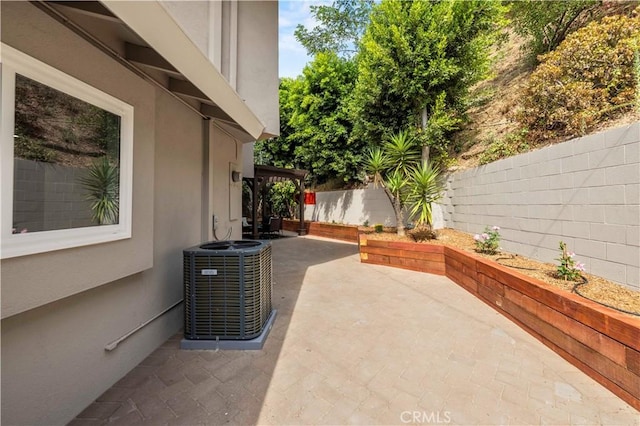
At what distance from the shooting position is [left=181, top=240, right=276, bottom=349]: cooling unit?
9.37ft

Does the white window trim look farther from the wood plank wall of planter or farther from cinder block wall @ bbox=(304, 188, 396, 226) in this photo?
cinder block wall @ bbox=(304, 188, 396, 226)

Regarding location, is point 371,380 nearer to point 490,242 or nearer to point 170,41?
point 170,41

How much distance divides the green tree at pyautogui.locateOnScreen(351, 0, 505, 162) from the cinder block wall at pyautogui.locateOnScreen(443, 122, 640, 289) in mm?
2902

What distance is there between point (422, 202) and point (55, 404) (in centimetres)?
674

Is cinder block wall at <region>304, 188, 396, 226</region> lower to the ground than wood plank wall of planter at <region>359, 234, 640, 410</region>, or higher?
higher

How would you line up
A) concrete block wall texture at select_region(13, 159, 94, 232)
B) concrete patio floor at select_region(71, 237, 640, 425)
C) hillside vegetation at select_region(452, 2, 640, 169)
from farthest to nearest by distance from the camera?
hillside vegetation at select_region(452, 2, 640, 169) → concrete patio floor at select_region(71, 237, 640, 425) → concrete block wall texture at select_region(13, 159, 94, 232)

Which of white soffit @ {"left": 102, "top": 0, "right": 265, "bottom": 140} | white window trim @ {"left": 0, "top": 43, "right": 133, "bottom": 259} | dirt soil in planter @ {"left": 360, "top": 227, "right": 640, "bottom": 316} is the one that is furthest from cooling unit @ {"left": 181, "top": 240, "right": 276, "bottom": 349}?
dirt soil in planter @ {"left": 360, "top": 227, "right": 640, "bottom": 316}

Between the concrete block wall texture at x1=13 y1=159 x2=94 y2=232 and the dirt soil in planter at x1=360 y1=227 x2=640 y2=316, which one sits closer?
the concrete block wall texture at x1=13 y1=159 x2=94 y2=232

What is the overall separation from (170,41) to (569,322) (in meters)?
4.32

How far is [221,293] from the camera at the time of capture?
2.88 meters

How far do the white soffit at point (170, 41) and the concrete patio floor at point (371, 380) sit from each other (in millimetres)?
2675

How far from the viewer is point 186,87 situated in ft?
10.3

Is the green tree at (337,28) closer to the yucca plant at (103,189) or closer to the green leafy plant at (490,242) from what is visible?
the green leafy plant at (490,242)

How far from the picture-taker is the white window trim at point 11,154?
4.93ft
